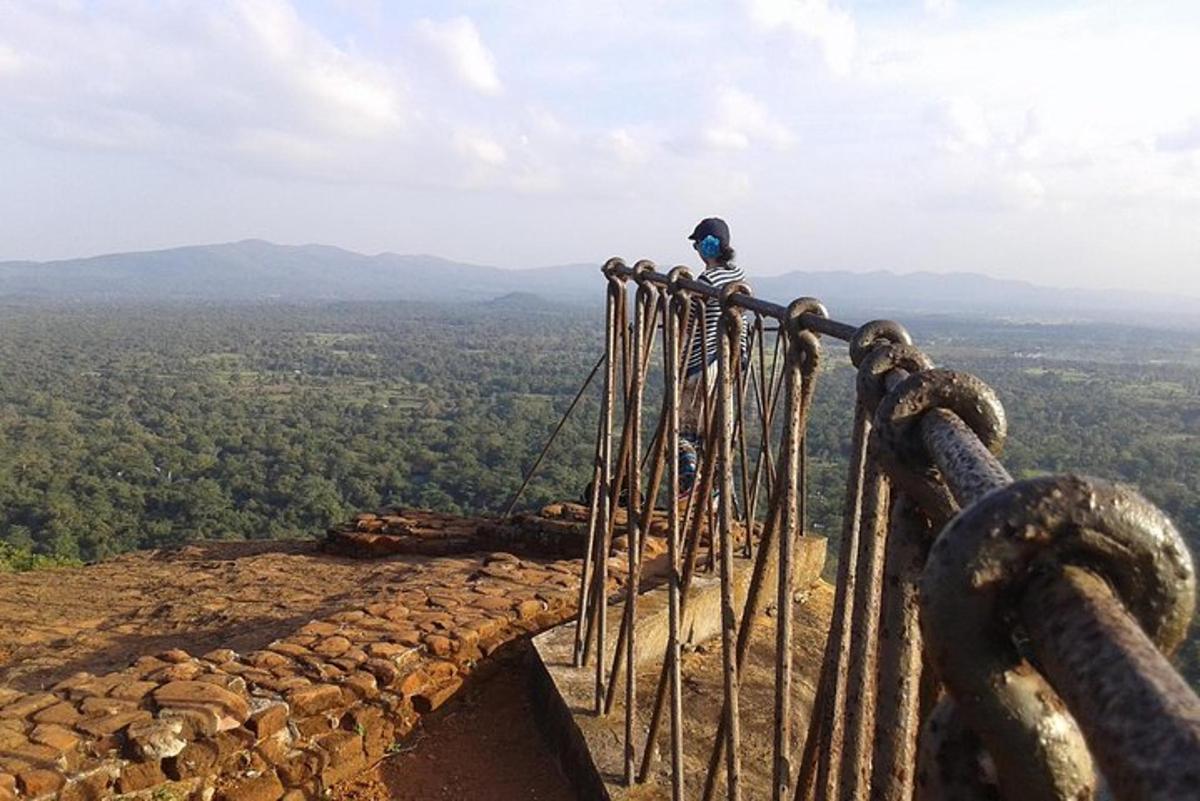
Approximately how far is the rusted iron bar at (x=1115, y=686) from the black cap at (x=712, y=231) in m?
4.21

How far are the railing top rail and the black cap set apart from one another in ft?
3.41

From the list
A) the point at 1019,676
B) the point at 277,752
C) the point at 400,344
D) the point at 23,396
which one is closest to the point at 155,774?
the point at 277,752

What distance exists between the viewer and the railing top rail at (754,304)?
1687mm

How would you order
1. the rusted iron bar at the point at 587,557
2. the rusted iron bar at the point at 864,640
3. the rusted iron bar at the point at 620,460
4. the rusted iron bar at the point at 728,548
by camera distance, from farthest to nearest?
the rusted iron bar at the point at 587,557 → the rusted iron bar at the point at 620,460 → the rusted iron bar at the point at 728,548 → the rusted iron bar at the point at 864,640

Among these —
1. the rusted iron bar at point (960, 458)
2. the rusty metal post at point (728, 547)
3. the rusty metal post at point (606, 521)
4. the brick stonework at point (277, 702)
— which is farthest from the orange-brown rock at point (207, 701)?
the rusted iron bar at point (960, 458)

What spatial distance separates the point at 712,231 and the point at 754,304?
8.06ft

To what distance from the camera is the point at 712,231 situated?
462 cm

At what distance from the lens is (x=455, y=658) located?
12.3ft

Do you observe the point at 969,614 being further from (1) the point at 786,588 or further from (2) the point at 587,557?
(2) the point at 587,557

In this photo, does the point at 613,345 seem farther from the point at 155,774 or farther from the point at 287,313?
the point at 287,313

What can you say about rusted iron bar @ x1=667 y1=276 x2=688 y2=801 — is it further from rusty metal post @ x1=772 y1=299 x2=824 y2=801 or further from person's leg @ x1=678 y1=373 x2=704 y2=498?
person's leg @ x1=678 y1=373 x2=704 y2=498

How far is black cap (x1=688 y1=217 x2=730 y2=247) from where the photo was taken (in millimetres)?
4621

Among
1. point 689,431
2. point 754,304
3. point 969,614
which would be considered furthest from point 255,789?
point 969,614

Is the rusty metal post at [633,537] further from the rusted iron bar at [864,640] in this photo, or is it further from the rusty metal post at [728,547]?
the rusted iron bar at [864,640]
